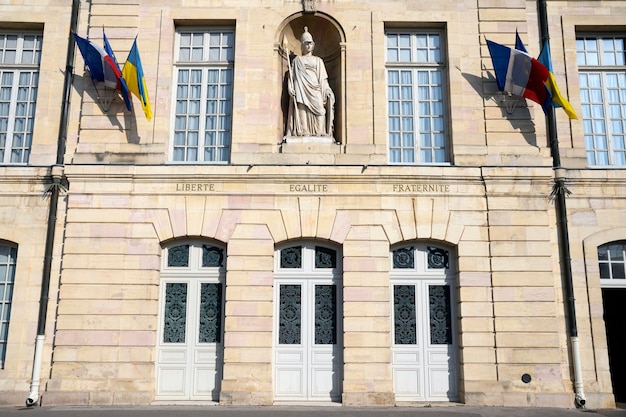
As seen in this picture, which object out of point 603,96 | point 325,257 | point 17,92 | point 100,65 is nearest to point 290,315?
point 325,257

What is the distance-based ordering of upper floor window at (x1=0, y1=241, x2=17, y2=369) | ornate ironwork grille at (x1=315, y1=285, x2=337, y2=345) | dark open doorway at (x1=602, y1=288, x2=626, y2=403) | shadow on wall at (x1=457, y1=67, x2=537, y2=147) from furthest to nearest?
dark open doorway at (x1=602, y1=288, x2=626, y2=403) < shadow on wall at (x1=457, y1=67, x2=537, y2=147) < upper floor window at (x1=0, y1=241, x2=17, y2=369) < ornate ironwork grille at (x1=315, y1=285, x2=337, y2=345)

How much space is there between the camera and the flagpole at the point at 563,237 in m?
11.2

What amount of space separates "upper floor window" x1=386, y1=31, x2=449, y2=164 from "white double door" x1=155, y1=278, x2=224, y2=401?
458cm

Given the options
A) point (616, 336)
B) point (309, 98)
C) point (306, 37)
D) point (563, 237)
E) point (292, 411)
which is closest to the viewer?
point (292, 411)

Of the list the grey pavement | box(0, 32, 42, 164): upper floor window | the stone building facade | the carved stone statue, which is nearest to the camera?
the grey pavement

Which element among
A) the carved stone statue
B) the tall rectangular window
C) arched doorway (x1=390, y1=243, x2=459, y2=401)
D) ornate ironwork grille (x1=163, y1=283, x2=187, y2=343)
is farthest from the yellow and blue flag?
ornate ironwork grille (x1=163, y1=283, x2=187, y2=343)

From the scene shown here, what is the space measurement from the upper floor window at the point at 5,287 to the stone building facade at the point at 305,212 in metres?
0.04

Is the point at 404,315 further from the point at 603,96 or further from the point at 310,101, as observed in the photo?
the point at 603,96

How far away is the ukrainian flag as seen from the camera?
1192cm

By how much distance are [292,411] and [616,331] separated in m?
9.93

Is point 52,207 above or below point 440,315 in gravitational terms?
above

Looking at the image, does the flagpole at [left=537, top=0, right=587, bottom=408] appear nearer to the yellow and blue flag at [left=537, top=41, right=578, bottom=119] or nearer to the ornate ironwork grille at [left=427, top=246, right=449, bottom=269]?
the yellow and blue flag at [left=537, top=41, right=578, bottom=119]

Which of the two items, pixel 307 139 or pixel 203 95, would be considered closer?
pixel 307 139

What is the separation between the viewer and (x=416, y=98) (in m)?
12.7
